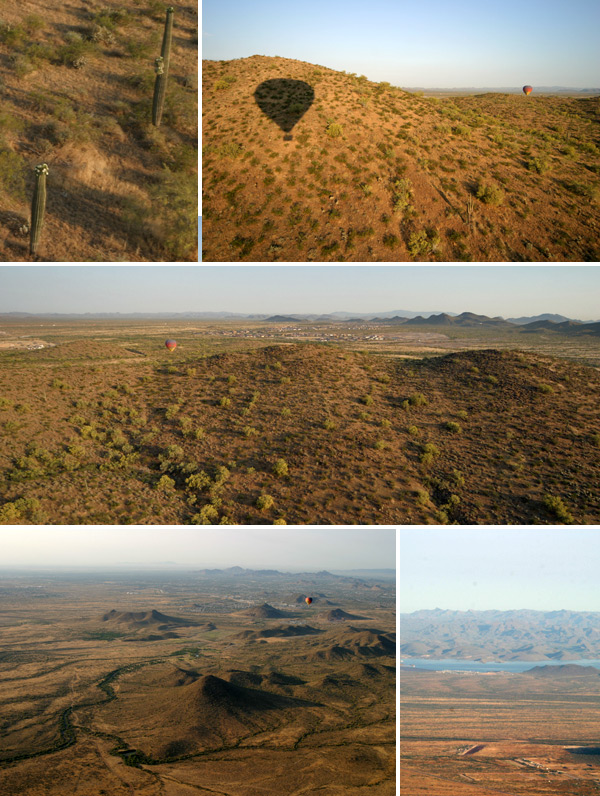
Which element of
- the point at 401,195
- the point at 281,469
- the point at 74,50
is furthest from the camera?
the point at 74,50

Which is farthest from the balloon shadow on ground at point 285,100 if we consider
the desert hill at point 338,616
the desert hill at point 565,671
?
the desert hill at point 565,671

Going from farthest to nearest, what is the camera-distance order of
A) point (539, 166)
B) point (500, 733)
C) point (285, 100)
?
point (500, 733) < point (285, 100) < point (539, 166)

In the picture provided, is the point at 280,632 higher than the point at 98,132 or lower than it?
lower

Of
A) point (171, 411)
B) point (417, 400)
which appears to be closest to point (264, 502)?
point (171, 411)

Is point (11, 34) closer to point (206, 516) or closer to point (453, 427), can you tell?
point (206, 516)

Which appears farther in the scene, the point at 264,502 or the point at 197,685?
the point at 197,685

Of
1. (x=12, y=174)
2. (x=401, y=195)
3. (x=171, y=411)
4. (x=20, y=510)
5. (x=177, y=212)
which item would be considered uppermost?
(x=12, y=174)

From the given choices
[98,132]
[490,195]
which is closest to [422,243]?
[490,195]
